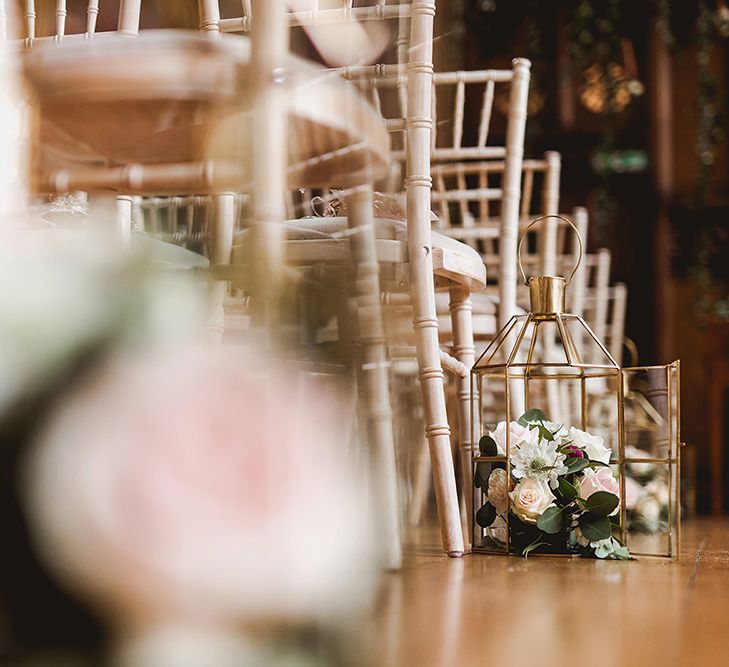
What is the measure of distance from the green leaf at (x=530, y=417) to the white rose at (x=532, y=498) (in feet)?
0.39

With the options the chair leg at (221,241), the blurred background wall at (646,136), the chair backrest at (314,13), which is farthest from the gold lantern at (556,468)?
the blurred background wall at (646,136)

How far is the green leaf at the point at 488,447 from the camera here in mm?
1402

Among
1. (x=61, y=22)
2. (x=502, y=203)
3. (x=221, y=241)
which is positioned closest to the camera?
(x=221, y=241)

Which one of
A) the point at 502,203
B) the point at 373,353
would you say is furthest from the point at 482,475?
the point at 373,353

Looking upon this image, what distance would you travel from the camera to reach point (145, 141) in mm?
→ 717

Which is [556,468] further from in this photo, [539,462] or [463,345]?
[463,345]

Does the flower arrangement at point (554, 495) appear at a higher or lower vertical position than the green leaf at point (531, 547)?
higher

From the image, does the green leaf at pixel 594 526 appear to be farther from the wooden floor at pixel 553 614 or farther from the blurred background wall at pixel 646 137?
the blurred background wall at pixel 646 137

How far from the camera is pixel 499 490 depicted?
1370 millimetres

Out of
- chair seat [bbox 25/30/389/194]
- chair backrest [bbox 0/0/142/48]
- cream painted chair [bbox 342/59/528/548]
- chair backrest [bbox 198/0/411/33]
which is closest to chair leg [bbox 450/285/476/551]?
cream painted chair [bbox 342/59/528/548]

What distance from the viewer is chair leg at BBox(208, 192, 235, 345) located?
1.43 ft

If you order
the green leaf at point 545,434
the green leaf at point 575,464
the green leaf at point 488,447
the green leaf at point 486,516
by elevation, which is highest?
the green leaf at point 545,434

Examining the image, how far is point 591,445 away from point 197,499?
44.4 inches

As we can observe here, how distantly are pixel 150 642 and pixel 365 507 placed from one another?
90 mm
